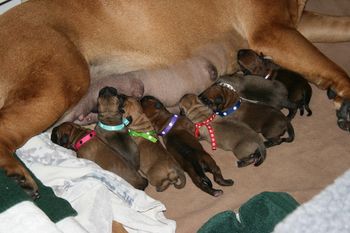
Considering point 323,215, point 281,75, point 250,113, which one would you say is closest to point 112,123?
point 250,113

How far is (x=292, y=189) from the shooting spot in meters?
2.47

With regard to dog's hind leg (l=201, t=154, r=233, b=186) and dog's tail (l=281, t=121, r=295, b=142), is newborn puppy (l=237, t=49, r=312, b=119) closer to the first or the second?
dog's tail (l=281, t=121, r=295, b=142)

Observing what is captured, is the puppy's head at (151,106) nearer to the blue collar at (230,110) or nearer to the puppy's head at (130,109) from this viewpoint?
the puppy's head at (130,109)

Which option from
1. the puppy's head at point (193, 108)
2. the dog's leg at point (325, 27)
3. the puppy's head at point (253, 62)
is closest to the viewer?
the puppy's head at point (193, 108)

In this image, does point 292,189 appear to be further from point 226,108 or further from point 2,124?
point 2,124

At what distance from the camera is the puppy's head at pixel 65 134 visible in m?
2.64

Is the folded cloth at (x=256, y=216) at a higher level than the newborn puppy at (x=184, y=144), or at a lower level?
lower

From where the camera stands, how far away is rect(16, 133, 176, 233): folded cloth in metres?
2.29

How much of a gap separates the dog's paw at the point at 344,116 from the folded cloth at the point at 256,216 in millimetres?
585

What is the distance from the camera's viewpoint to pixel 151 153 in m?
2.55

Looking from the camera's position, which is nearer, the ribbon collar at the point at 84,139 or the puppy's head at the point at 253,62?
the ribbon collar at the point at 84,139

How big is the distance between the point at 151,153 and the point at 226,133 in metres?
0.35

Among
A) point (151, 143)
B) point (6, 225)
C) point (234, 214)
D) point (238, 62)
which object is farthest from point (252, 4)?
point (6, 225)

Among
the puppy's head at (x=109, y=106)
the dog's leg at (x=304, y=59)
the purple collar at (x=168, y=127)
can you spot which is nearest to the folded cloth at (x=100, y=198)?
the puppy's head at (x=109, y=106)
